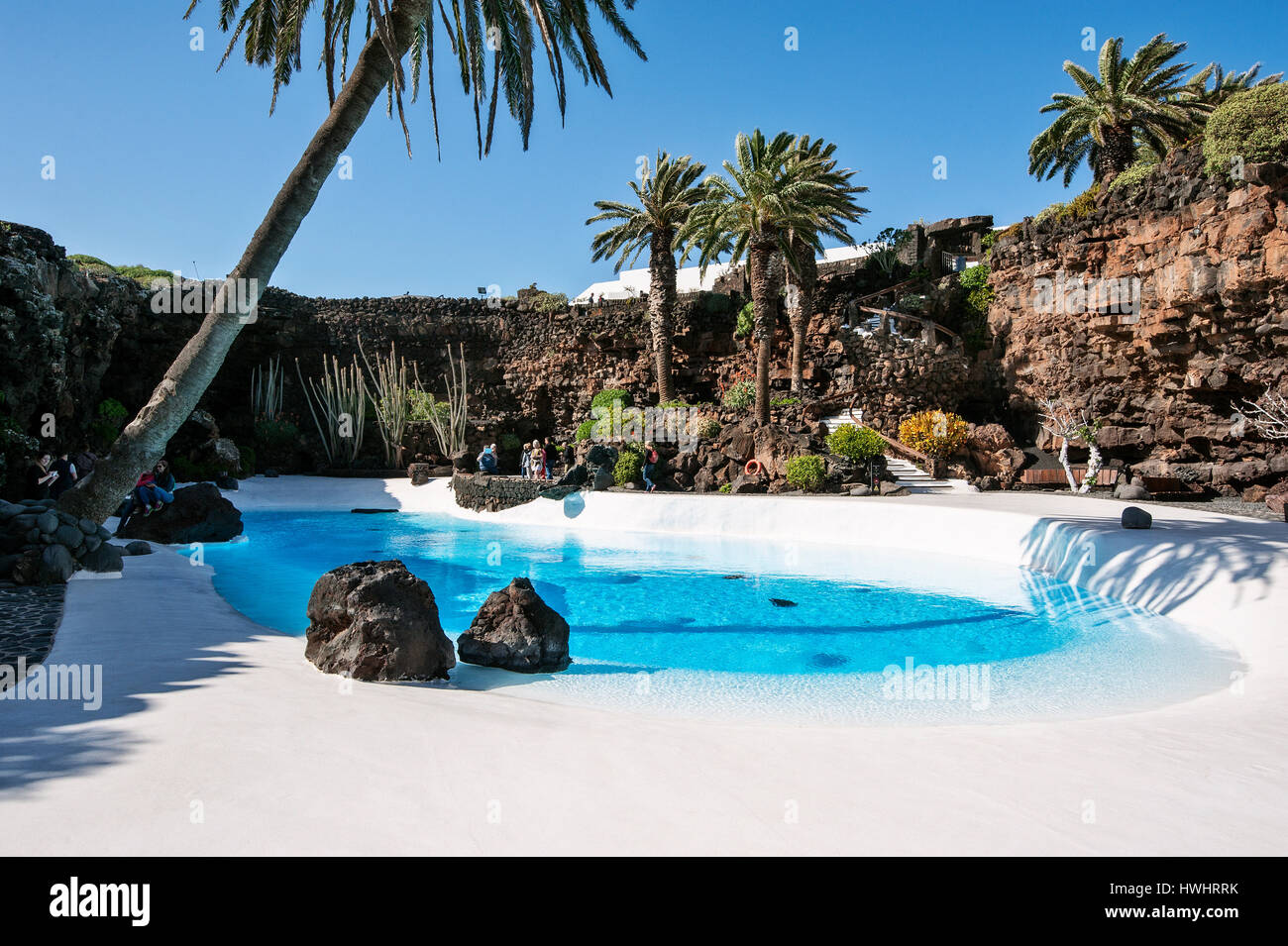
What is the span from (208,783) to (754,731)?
9.67ft

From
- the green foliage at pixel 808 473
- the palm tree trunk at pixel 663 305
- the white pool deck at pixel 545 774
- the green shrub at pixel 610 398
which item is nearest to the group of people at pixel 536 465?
the green shrub at pixel 610 398

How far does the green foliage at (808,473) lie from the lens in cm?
1895

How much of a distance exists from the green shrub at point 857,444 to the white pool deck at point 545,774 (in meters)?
13.7

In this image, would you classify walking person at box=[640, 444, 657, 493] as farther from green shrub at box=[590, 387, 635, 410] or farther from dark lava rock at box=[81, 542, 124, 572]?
dark lava rock at box=[81, 542, 124, 572]

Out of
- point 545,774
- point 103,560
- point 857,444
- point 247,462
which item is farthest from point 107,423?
point 545,774

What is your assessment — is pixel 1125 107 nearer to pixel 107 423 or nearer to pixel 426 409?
pixel 426 409

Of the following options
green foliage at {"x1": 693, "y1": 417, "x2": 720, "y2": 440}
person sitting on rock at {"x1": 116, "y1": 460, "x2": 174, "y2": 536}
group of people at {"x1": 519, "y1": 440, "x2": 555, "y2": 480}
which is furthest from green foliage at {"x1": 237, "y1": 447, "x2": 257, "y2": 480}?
green foliage at {"x1": 693, "y1": 417, "x2": 720, "y2": 440}

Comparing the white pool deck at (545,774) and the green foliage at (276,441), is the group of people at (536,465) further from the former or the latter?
the white pool deck at (545,774)

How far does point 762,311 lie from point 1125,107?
42.7 ft

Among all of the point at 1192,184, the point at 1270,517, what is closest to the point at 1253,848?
the point at 1270,517

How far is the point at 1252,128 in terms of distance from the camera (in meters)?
15.7

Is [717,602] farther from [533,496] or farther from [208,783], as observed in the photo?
[533,496]

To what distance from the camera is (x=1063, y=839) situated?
9.68ft

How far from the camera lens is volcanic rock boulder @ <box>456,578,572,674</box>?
263 inches
